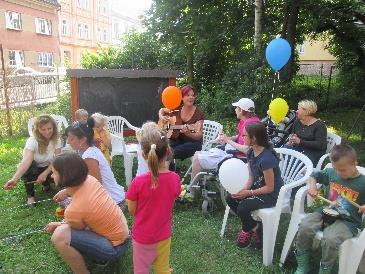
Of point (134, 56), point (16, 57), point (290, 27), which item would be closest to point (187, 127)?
point (290, 27)

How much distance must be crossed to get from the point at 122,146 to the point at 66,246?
2376 mm

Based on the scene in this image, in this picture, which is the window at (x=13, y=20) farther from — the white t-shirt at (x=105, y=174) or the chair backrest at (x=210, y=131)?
the white t-shirt at (x=105, y=174)

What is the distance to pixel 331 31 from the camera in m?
10.8

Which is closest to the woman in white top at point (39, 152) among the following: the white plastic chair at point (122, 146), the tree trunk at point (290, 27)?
the white plastic chair at point (122, 146)

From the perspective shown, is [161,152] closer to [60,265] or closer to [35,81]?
[60,265]

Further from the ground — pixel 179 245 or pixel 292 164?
pixel 292 164

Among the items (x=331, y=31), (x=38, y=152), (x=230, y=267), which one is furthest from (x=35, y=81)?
(x=230, y=267)

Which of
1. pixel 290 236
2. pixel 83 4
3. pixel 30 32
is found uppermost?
pixel 83 4

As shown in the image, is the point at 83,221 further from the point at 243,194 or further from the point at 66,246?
the point at 243,194

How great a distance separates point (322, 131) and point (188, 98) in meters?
1.69

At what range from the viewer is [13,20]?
25703 mm

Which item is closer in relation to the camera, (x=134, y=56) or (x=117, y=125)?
(x=117, y=125)

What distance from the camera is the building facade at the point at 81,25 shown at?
36.5m

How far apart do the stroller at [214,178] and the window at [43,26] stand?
2752 cm
